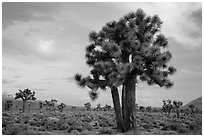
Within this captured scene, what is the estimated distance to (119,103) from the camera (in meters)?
13.3

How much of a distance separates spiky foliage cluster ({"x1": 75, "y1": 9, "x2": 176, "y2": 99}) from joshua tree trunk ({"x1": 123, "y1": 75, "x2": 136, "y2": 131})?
48cm

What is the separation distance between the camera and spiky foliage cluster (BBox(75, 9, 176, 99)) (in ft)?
40.3

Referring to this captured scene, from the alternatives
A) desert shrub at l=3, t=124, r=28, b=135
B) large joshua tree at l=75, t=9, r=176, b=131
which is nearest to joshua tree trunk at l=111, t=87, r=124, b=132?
large joshua tree at l=75, t=9, r=176, b=131

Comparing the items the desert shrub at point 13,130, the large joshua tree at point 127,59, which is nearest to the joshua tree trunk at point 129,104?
the large joshua tree at point 127,59

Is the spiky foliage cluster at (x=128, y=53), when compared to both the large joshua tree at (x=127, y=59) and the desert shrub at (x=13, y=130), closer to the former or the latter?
the large joshua tree at (x=127, y=59)

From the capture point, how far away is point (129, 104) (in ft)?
42.1

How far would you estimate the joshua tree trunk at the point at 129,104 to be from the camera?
1275 cm

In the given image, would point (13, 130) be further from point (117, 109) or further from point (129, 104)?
point (129, 104)

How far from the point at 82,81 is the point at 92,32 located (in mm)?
2898

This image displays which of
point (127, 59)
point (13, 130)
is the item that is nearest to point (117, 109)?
point (127, 59)

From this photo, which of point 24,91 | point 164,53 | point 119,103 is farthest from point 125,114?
point 24,91

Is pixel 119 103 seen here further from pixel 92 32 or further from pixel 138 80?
pixel 92 32

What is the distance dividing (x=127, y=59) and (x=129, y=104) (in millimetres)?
2380

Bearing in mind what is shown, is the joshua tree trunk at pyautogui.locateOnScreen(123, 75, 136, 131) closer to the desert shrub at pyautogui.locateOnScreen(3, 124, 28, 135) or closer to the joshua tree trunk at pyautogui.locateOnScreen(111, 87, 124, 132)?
the joshua tree trunk at pyautogui.locateOnScreen(111, 87, 124, 132)
